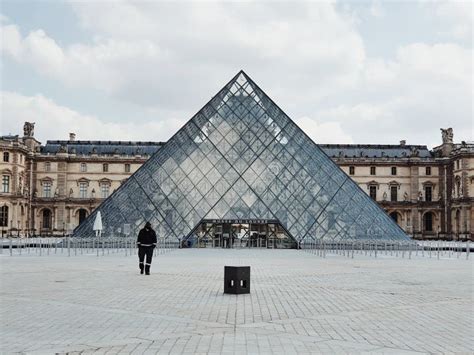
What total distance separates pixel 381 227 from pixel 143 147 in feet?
155

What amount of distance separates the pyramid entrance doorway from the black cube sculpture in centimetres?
2174

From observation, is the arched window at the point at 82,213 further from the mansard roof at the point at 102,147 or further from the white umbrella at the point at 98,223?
the white umbrella at the point at 98,223

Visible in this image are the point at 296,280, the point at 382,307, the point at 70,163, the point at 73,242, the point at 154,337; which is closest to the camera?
the point at 154,337

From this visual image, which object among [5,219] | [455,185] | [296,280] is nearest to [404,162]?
[455,185]

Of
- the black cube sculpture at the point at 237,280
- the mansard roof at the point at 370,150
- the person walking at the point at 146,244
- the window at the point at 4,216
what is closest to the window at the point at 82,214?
the window at the point at 4,216

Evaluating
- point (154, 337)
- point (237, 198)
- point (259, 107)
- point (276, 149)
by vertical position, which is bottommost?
point (154, 337)

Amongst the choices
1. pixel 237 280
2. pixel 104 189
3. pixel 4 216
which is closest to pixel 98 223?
pixel 237 280

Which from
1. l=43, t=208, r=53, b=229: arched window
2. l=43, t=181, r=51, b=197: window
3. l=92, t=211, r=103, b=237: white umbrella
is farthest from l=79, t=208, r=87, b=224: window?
l=92, t=211, r=103, b=237: white umbrella

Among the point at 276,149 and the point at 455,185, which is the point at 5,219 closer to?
the point at 276,149

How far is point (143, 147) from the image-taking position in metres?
75.1

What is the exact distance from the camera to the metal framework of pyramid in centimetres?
3127

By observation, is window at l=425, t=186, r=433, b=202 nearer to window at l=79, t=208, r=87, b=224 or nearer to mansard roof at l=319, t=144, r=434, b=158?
mansard roof at l=319, t=144, r=434, b=158

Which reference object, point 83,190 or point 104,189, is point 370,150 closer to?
point 104,189

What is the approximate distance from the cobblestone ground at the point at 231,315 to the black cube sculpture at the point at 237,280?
26 cm
